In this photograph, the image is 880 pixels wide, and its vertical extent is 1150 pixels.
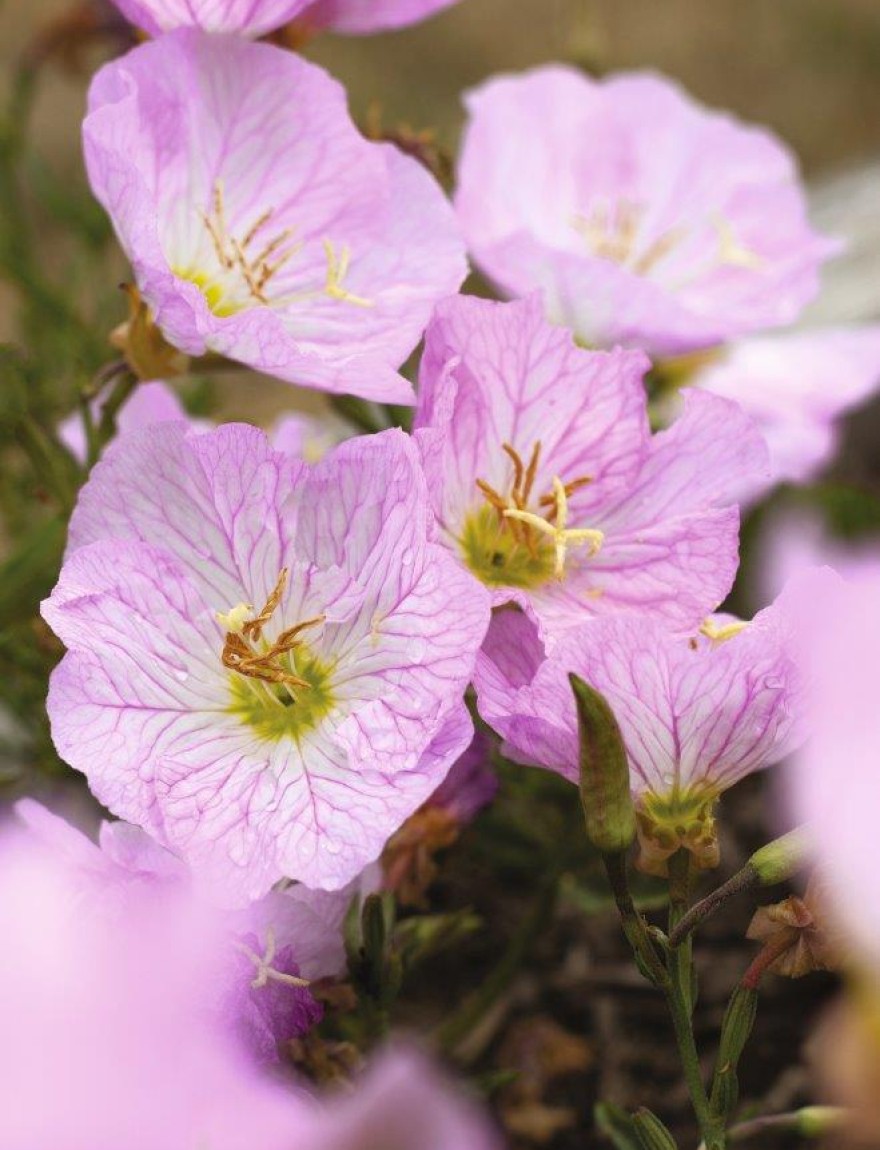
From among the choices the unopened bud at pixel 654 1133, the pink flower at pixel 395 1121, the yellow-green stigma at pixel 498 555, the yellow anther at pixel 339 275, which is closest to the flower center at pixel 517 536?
the yellow-green stigma at pixel 498 555

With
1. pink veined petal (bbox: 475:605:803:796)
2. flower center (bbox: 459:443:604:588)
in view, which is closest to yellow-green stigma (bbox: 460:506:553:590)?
flower center (bbox: 459:443:604:588)

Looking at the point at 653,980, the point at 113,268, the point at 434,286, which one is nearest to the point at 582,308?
the point at 434,286

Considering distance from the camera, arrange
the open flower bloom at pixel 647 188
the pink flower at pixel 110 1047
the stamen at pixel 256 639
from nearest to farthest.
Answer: the pink flower at pixel 110 1047 → the stamen at pixel 256 639 → the open flower bloom at pixel 647 188

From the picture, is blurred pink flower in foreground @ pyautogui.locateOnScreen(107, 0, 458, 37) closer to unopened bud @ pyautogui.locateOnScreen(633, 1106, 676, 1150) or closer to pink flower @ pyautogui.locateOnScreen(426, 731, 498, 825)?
pink flower @ pyautogui.locateOnScreen(426, 731, 498, 825)

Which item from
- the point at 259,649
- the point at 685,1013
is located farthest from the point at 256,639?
the point at 685,1013

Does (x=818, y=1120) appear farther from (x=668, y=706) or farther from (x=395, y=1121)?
(x=395, y=1121)

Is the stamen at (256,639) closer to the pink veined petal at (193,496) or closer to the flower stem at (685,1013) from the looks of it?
the pink veined petal at (193,496)
